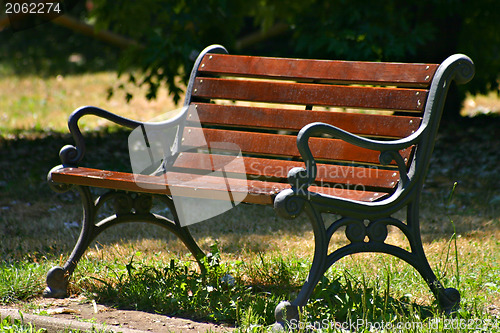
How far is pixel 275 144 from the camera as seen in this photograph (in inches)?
138

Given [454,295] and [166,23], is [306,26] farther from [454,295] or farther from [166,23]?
[454,295]

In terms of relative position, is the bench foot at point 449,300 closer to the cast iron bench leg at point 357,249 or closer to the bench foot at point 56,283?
the cast iron bench leg at point 357,249

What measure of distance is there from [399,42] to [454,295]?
154 inches

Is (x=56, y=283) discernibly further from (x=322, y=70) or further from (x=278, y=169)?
(x=322, y=70)

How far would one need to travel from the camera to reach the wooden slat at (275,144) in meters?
3.22

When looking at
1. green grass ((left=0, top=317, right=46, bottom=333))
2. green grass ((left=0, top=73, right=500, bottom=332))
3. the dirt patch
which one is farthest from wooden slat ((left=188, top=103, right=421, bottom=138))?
green grass ((left=0, top=317, right=46, bottom=333))

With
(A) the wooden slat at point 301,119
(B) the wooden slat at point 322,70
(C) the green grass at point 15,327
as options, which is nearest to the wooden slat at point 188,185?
(A) the wooden slat at point 301,119

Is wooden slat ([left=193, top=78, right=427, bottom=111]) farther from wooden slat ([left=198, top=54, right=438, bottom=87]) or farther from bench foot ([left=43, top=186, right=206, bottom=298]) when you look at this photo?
bench foot ([left=43, top=186, right=206, bottom=298])

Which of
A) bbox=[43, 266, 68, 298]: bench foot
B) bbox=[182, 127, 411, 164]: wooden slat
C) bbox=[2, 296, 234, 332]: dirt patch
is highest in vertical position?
bbox=[182, 127, 411, 164]: wooden slat

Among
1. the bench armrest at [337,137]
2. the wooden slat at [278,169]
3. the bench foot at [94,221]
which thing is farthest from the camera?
the bench foot at [94,221]

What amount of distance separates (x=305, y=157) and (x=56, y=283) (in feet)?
4.99

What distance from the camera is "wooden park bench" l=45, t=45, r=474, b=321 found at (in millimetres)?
2785

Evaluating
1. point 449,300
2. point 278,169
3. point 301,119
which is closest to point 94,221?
point 278,169

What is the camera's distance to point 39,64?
13.8 m
